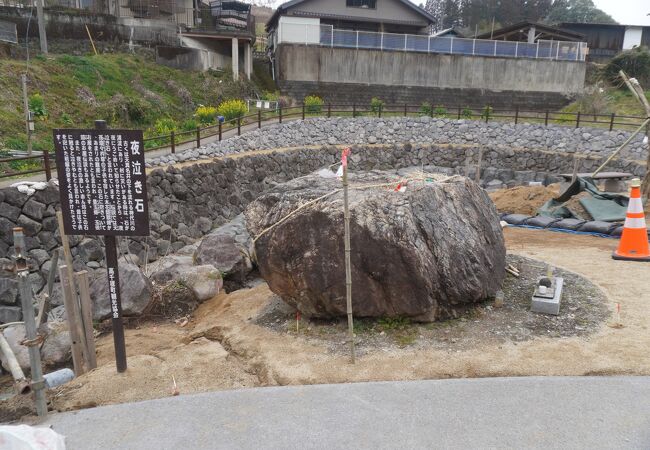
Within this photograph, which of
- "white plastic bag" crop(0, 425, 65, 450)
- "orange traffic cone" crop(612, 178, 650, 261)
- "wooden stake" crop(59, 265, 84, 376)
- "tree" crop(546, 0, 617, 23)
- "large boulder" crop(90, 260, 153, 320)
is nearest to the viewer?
"white plastic bag" crop(0, 425, 65, 450)

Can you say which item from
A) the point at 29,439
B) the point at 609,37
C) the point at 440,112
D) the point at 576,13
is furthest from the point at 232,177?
the point at 576,13

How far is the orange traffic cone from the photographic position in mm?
7469

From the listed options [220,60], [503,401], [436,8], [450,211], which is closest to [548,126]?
[220,60]

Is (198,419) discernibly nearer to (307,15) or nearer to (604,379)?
(604,379)

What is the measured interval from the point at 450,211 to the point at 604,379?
2358 millimetres

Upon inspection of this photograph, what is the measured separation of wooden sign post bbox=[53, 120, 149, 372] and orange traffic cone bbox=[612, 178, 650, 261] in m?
7.01

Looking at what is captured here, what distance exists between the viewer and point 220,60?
25.9m

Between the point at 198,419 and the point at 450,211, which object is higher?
the point at 450,211

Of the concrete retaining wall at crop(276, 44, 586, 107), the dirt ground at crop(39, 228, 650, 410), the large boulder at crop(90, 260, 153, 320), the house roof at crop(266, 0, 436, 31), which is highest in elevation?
the house roof at crop(266, 0, 436, 31)

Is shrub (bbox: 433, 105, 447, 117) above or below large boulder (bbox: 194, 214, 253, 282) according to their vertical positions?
above

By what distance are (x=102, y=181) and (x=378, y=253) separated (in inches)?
111

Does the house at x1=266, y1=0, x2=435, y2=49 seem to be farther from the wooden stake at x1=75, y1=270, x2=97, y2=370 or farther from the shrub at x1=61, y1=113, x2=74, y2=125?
the wooden stake at x1=75, y1=270, x2=97, y2=370

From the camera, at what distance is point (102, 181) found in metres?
4.54

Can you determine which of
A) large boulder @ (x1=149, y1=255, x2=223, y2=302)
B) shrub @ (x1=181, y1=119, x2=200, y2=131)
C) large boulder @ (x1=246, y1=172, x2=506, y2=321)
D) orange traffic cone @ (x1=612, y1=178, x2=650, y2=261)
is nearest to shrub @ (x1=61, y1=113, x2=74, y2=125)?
shrub @ (x1=181, y1=119, x2=200, y2=131)
